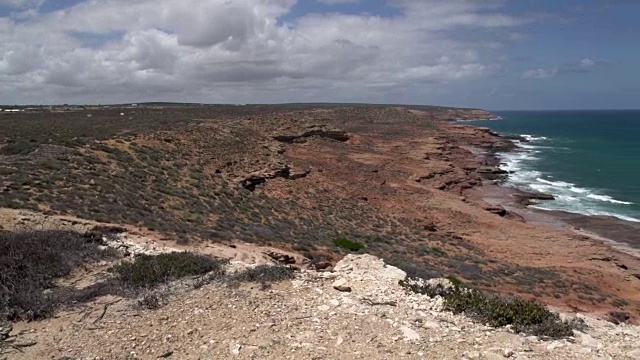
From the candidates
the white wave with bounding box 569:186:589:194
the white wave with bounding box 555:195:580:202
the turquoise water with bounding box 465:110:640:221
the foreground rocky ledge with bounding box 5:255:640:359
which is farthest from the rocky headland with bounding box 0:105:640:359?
the white wave with bounding box 569:186:589:194

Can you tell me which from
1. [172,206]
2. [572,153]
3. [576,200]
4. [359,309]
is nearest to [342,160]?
[576,200]

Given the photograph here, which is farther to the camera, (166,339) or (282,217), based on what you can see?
(282,217)

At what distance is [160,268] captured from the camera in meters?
10.5

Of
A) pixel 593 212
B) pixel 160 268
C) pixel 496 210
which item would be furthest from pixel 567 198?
pixel 160 268

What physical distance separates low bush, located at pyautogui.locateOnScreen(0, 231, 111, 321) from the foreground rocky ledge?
471 mm

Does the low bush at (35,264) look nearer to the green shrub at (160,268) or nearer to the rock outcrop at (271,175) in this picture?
Result: the green shrub at (160,268)

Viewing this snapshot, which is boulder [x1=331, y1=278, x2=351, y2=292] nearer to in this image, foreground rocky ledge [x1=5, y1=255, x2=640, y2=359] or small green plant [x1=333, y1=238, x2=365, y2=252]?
foreground rocky ledge [x1=5, y1=255, x2=640, y2=359]

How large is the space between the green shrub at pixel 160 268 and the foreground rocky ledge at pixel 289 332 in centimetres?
79

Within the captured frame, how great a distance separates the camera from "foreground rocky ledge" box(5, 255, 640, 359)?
301 inches

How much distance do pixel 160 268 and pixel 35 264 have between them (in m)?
2.52

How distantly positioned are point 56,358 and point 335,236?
18.0 metres

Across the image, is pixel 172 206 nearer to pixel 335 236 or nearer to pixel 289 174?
pixel 335 236

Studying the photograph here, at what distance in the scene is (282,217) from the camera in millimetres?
26141

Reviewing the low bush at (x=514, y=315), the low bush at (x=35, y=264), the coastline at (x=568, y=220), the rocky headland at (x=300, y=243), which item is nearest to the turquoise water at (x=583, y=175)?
the coastline at (x=568, y=220)
